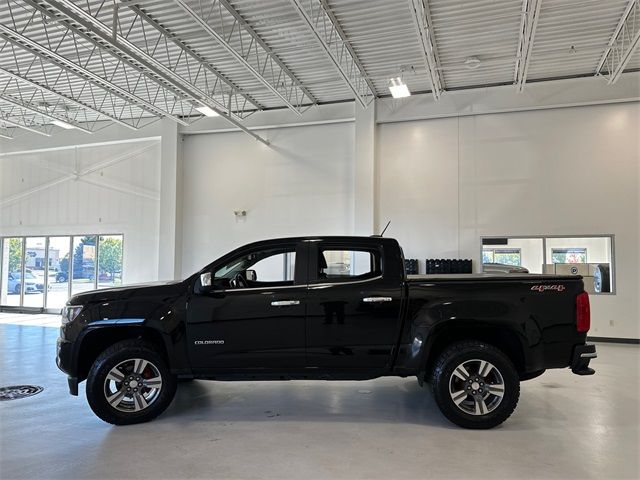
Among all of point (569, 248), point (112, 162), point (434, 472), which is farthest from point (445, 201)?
point (112, 162)

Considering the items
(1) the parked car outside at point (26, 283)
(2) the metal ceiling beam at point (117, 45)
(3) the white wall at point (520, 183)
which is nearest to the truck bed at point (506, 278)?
(2) the metal ceiling beam at point (117, 45)

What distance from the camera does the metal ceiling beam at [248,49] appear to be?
7176mm

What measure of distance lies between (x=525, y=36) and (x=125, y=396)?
7780mm

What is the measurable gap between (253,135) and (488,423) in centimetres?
930

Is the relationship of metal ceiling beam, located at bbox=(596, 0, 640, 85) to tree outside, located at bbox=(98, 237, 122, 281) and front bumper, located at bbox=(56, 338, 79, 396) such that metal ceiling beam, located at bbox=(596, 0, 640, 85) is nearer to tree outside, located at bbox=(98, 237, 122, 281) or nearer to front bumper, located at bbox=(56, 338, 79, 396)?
front bumper, located at bbox=(56, 338, 79, 396)

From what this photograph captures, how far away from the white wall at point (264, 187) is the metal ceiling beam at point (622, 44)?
5.53m

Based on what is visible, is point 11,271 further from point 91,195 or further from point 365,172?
point 365,172

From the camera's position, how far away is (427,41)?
743cm

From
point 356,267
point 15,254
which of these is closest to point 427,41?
point 356,267

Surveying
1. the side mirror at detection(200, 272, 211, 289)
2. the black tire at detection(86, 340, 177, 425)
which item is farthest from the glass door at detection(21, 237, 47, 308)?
the side mirror at detection(200, 272, 211, 289)

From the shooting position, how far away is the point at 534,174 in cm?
985

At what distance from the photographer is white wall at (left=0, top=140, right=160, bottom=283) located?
13.0 meters

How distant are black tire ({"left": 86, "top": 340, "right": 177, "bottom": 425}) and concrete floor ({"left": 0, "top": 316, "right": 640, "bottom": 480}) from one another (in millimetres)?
115

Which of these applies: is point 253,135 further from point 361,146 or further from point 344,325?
point 344,325
